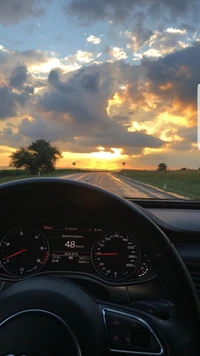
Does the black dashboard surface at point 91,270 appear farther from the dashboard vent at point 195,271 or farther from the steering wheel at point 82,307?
the dashboard vent at point 195,271

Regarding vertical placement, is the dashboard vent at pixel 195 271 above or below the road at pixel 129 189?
below

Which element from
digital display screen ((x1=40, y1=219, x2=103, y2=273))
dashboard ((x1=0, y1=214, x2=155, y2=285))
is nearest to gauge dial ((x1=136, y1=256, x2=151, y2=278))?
dashboard ((x1=0, y1=214, x2=155, y2=285))

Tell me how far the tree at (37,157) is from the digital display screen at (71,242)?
5256mm

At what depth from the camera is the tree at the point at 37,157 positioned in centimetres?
855

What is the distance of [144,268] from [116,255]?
20 centimetres

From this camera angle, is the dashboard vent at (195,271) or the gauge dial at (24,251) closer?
the gauge dial at (24,251)

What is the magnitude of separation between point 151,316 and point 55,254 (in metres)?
0.78

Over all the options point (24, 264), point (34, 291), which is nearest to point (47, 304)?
point (34, 291)

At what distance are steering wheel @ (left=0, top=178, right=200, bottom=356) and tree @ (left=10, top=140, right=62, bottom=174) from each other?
225 inches

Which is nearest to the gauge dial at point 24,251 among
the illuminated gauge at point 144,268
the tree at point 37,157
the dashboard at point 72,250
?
the dashboard at point 72,250

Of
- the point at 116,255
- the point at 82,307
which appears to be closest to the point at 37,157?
the point at 116,255

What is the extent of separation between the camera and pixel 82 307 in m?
2.04

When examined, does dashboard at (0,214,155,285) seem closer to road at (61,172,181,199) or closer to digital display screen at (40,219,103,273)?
digital display screen at (40,219,103,273)

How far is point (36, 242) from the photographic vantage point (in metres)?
2.83
